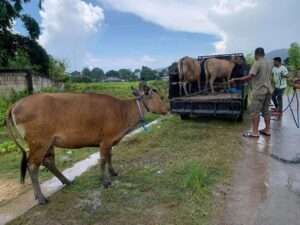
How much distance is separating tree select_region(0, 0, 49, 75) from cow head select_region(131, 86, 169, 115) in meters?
11.7

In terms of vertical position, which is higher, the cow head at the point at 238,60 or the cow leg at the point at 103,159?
the cow head at the point at 238,60

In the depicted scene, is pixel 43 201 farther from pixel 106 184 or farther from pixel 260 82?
pixel 260 82

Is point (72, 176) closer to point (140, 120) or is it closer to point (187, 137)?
point (140, 120)

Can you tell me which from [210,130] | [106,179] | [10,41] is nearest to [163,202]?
[106,179]

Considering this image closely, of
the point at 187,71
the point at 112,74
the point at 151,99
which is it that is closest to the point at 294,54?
the point at 112,74

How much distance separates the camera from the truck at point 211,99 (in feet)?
29.2

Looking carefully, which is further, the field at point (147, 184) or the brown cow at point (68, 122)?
the brown cow at point (68, 122)

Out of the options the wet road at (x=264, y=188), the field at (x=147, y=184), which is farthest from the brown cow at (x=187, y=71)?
the wet road at (x=264, y=188)

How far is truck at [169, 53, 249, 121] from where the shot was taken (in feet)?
29.2

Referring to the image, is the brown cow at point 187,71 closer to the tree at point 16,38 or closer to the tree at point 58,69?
the tree at point 16,38

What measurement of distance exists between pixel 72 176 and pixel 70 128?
1.31 metres

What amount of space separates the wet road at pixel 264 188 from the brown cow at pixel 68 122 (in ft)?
6.32

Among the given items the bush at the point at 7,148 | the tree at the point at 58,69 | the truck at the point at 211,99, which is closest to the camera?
the bush at the point at 7,148

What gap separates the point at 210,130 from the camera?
8.72m
